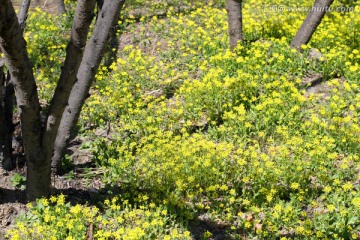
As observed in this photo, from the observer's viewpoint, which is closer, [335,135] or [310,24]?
[335,135]

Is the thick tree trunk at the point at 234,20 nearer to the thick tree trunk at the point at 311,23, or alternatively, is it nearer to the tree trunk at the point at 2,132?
the thick tree trunk at the point at 311,23

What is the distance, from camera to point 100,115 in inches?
255

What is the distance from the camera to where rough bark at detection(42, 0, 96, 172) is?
3320mm

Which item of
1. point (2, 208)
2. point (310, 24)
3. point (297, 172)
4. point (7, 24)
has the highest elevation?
point (7, 24)

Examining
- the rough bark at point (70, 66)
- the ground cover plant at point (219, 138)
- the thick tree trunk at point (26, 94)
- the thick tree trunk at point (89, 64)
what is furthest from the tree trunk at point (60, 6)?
the rough bark at point (70, 66)

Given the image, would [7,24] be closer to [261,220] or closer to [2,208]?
[2,208]

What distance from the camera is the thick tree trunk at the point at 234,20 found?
763 cm

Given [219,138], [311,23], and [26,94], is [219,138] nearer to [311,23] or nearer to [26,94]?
[26,94]

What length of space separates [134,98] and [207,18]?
3763 mm

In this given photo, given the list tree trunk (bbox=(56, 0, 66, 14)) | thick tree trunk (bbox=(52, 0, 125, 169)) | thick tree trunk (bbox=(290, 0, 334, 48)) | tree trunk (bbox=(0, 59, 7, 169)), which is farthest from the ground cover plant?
tree trunk (bbox=(56, 0, 66, 14))

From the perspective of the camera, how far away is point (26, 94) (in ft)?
11.5

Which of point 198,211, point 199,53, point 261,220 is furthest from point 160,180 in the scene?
point 199,53

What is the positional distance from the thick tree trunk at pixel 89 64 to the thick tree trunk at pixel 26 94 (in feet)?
2.58

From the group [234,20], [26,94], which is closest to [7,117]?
[26,94]
